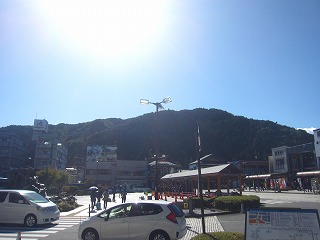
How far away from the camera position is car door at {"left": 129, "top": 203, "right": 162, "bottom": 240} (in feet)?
32.0

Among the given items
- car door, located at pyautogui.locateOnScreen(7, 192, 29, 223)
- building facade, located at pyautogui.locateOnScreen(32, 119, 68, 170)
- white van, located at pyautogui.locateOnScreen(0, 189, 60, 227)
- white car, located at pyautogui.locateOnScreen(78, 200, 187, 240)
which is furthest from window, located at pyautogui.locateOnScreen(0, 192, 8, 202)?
building facade, located at pyautogui.locateOnScreen(32, 119, 68, 170)

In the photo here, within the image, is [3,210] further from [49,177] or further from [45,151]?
[45,151]

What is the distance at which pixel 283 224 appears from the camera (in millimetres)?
5852

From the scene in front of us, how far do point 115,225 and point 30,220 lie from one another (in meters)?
6.21

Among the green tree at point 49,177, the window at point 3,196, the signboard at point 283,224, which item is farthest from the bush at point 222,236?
the green tree at point 49,177

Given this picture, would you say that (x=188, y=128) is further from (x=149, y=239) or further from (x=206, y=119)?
(x=149, y=239)

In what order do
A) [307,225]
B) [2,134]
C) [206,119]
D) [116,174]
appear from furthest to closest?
[206,119], [116,174], [2,134], [307,225]

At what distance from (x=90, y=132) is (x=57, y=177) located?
349 ft

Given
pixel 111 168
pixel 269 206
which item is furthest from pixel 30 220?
pixel 111 168

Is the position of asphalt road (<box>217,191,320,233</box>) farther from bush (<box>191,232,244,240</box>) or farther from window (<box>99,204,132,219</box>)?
window (<box>99,204,132,219</box>)

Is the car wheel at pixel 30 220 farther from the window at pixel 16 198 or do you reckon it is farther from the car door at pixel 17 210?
the window at pixel 16 198

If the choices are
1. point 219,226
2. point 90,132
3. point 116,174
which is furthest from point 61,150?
point 219,226

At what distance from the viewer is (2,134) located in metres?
75.4

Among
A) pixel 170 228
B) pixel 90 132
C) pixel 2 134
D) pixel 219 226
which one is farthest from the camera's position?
pixel 90 132
